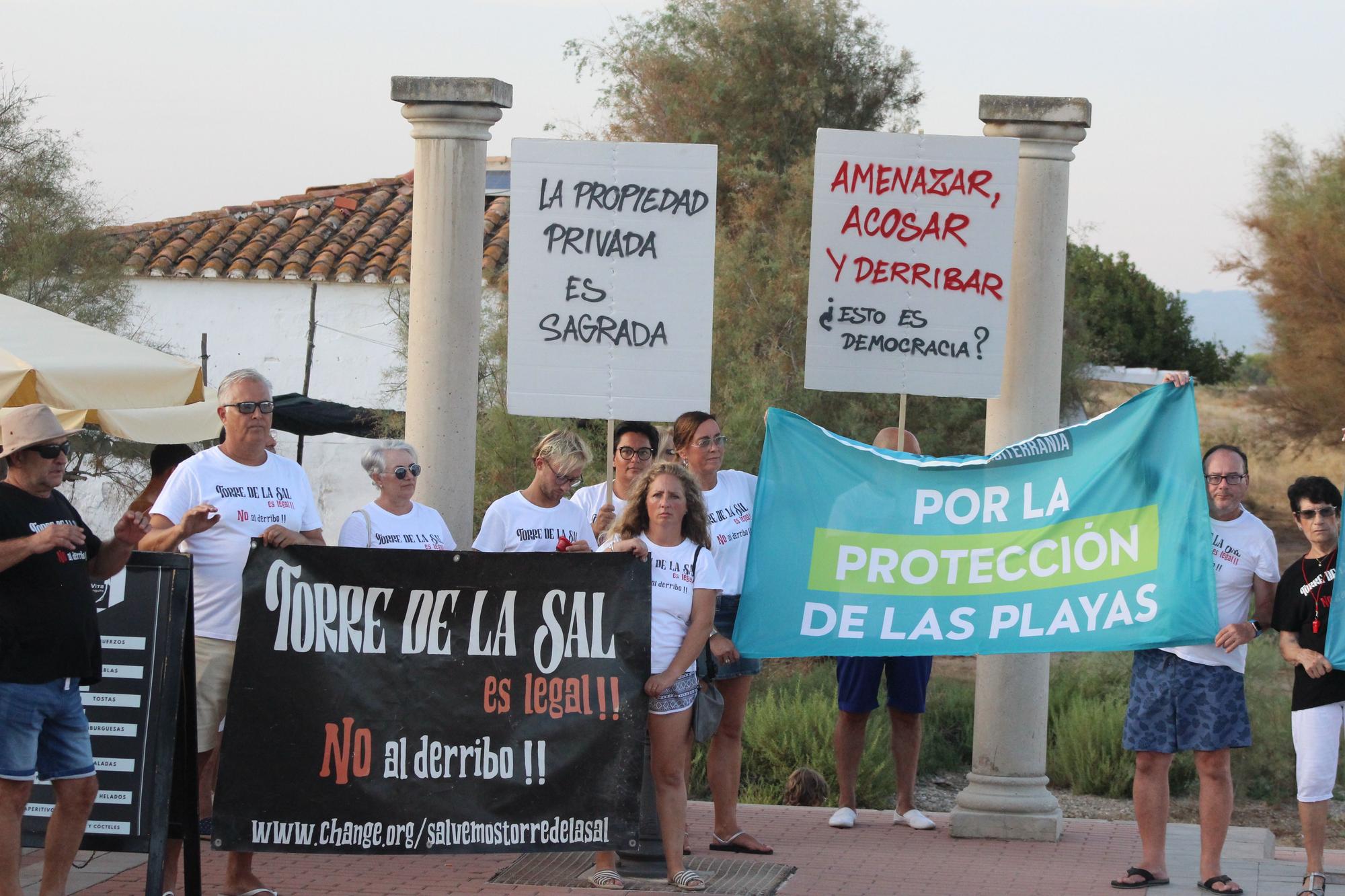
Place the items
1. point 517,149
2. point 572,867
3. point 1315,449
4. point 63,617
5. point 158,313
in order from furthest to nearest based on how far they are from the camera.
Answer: point 1315,449 < point 158,313 < point 517,149 < point 572,867 < point 63,617

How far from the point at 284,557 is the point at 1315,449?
2763 centimetres

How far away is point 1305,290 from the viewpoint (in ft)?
84.8

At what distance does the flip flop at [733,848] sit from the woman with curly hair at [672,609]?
0.78 metres

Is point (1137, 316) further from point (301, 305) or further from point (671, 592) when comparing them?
point (671, 592)

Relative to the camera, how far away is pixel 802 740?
1003 cm

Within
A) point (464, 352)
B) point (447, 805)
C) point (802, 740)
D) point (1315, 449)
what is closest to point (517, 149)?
point (464, 352)

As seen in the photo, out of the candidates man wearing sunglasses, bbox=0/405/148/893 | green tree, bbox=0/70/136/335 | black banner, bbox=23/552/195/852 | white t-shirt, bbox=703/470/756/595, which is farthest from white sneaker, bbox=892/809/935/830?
green tree, bbox=0/70/136/335

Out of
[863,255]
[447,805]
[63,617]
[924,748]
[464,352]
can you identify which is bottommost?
[924,748]

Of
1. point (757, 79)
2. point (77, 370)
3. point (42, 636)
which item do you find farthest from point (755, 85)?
point (42, 636)

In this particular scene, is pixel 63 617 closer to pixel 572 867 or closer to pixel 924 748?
pixel 572 867

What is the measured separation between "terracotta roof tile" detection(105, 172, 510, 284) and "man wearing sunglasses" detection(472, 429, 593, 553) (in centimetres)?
1347

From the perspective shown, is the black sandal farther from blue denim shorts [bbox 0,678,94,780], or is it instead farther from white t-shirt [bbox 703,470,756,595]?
blue denim shorts [bbox 0,678,94,780]

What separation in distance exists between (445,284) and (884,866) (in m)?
3.52

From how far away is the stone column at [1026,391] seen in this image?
24.4 ft
